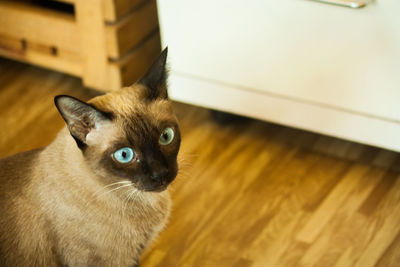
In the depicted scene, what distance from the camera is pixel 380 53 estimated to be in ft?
4.70

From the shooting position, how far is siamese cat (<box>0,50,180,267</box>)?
1109 millimetres

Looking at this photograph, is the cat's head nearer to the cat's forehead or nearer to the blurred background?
the cat's forehead

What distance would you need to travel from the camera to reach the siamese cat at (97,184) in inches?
43.7

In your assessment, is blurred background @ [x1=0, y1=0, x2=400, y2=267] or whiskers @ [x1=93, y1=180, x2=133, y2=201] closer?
whiskers @ [x1=93, y1=180, x2=133, y2=201]

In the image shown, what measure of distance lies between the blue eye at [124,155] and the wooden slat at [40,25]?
89cm

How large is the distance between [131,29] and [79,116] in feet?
2.73

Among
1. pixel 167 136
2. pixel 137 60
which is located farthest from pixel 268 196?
pixel 137 60

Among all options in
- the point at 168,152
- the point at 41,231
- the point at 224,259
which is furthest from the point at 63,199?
the point at 224,259

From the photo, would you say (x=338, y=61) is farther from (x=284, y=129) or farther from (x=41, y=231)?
(x=41, y=231)

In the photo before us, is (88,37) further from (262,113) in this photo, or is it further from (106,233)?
(106,233)

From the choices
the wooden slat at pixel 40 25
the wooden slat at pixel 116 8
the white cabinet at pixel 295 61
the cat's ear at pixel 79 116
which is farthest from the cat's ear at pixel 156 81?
the wooden slat at pixel 40 25

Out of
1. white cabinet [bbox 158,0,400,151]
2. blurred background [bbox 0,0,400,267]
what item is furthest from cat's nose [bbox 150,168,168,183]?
white cabinet [bbox 158,0,400,151]

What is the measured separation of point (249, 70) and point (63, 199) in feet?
2.27

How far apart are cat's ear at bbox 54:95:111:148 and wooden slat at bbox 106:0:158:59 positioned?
2.44ft
